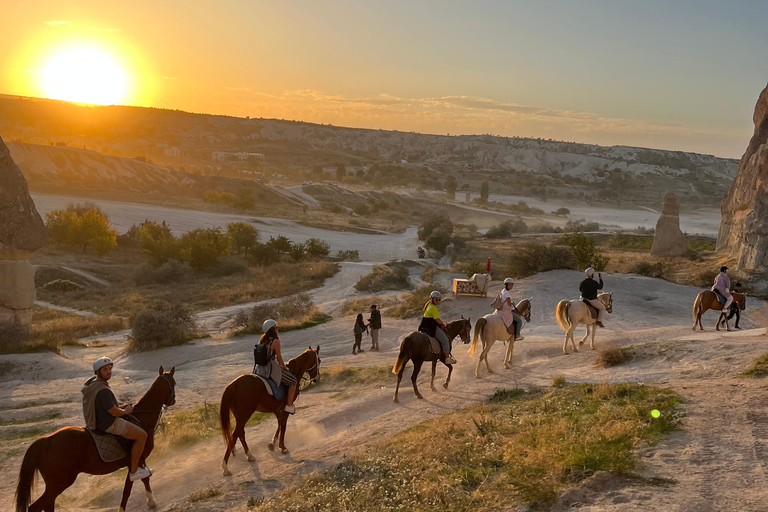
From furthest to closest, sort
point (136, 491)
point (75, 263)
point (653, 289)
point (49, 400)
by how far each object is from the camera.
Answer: point (75, 263) < point (653, 289) < point (49, 400) < point (136, 491)

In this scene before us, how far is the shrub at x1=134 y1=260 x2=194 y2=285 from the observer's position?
3691 centimetres

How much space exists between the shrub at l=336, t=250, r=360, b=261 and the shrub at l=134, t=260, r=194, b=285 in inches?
532

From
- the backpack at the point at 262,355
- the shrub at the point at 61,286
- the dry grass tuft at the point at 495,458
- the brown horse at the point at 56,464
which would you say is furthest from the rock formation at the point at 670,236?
the brown horse at the point at 56,464

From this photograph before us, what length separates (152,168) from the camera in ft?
305

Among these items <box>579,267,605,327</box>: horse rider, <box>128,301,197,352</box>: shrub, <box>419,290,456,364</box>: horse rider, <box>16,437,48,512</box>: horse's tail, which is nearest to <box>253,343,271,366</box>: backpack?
<box>16,437,48,512</box>: horse's tail

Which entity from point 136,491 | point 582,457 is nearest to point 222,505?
point 136,491

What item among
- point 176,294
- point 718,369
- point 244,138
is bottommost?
point 176,294

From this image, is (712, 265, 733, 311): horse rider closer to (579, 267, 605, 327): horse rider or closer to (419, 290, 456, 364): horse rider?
(579, 267, 605, 327): horse rider

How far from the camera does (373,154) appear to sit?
18125cm

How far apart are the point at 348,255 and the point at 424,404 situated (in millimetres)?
37980

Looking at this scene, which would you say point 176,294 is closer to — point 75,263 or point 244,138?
point 75,263

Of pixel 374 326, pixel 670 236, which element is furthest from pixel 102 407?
pixel 670 236

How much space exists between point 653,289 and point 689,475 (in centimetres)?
2320

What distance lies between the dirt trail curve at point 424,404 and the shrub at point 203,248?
18363 millimetres
